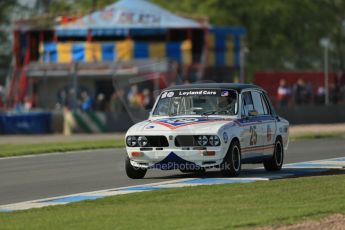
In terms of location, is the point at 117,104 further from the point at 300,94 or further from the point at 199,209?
the point at 199,209

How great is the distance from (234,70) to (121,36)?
5369 mm

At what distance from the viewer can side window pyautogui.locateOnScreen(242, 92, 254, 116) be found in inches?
719

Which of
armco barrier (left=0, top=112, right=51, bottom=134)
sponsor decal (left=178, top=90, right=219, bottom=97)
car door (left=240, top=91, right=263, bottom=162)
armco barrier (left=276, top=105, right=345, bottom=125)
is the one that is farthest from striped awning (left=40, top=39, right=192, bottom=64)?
sponsor decal (left=178, top=90, right=219, bottom=97)

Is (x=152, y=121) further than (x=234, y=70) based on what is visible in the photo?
A: No

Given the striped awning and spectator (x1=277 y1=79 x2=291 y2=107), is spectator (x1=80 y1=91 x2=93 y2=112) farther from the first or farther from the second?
spectator (x1=277 y1=79 x2=291 y2=107)

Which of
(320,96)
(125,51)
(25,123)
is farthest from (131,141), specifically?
(125,51)

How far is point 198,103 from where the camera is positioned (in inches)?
716

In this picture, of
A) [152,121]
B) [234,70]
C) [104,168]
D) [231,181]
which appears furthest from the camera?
[234,70]

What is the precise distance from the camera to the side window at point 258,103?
18.9 meters

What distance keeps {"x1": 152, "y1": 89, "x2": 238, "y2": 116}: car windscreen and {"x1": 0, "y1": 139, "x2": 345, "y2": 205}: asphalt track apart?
3.39 ft

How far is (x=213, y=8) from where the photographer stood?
69.3 m

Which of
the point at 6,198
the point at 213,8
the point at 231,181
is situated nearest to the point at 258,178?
the point at 231,181

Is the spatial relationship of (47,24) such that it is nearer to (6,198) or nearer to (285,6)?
(285,6)

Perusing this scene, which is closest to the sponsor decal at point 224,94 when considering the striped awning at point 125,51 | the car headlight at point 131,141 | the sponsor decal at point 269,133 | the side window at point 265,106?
the sponsor decal at point 269,133
